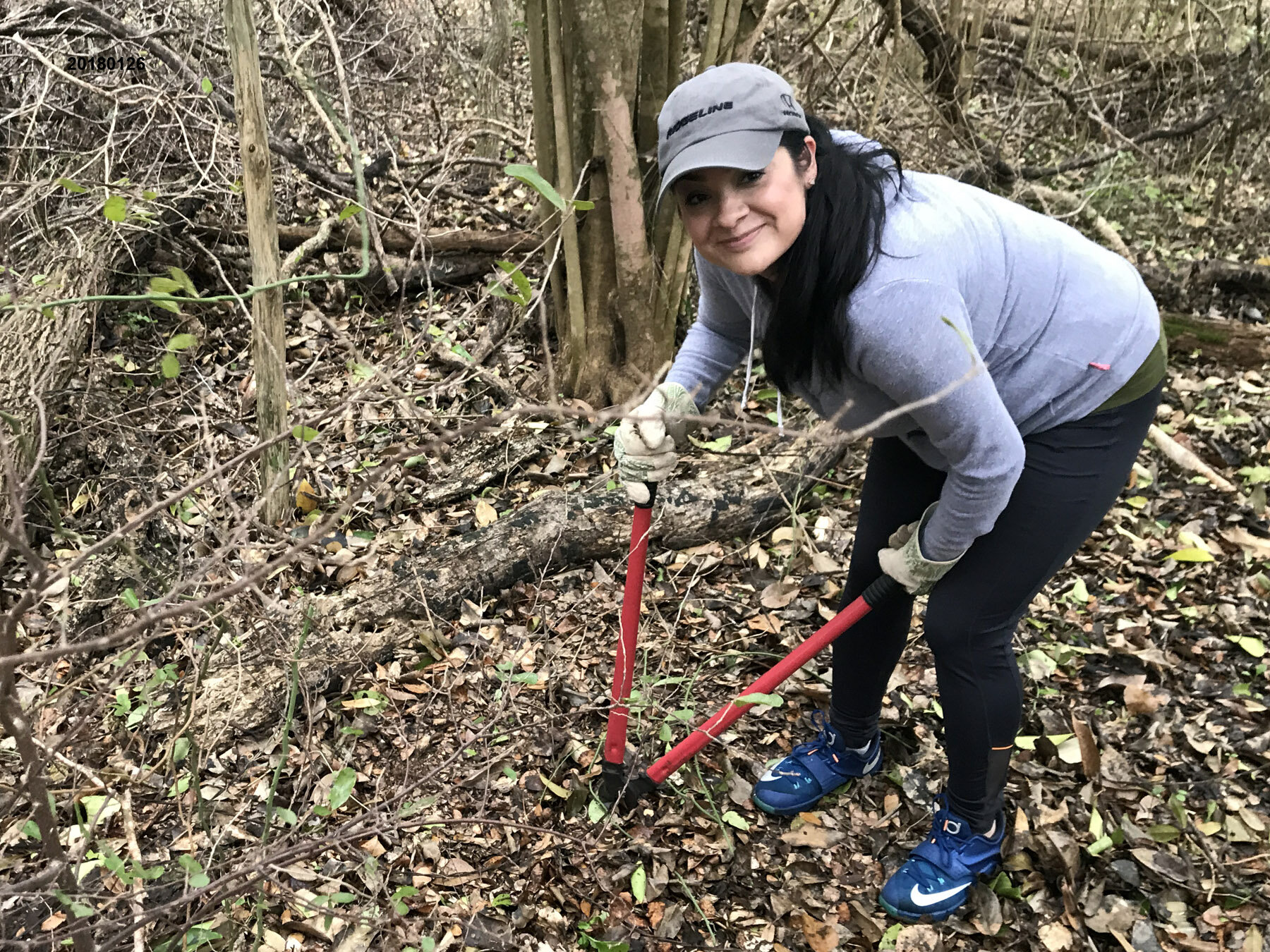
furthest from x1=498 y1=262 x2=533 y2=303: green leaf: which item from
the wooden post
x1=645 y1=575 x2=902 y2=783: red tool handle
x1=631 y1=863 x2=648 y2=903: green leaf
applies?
x1=631 y1=863 x2=648 y2=903: green leaf

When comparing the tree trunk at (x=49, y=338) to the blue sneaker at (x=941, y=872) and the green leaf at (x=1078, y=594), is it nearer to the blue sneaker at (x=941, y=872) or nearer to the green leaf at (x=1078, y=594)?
the blue sneaker at (x=941, y=872)

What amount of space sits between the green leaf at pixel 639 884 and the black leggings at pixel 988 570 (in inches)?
32.1

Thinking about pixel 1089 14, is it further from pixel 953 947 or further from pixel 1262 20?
pixel 953 947

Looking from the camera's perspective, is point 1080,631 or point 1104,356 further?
point 1080,631

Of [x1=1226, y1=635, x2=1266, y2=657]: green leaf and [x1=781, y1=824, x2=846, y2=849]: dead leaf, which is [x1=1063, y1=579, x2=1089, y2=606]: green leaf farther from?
[x1=781, y1=824, x2=846, y2=849]: dead leaf

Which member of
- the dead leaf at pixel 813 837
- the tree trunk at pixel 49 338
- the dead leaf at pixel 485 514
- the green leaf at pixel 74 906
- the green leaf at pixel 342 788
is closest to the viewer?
the green leaf at pixel 74 906

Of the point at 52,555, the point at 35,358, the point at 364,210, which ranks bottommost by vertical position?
the point at 52,555

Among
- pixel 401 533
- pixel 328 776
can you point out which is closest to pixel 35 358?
pixel 401 533

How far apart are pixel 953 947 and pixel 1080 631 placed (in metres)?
1.30

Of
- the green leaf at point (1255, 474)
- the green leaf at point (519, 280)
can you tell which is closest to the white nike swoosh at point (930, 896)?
the green leaf at point (519, 280)

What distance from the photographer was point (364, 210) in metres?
1.75

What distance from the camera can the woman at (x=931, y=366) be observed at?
1.50 meters

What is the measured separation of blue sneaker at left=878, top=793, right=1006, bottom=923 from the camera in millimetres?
2244

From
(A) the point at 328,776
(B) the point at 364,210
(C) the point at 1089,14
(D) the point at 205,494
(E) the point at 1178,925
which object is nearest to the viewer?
(B) the point at 364,210
